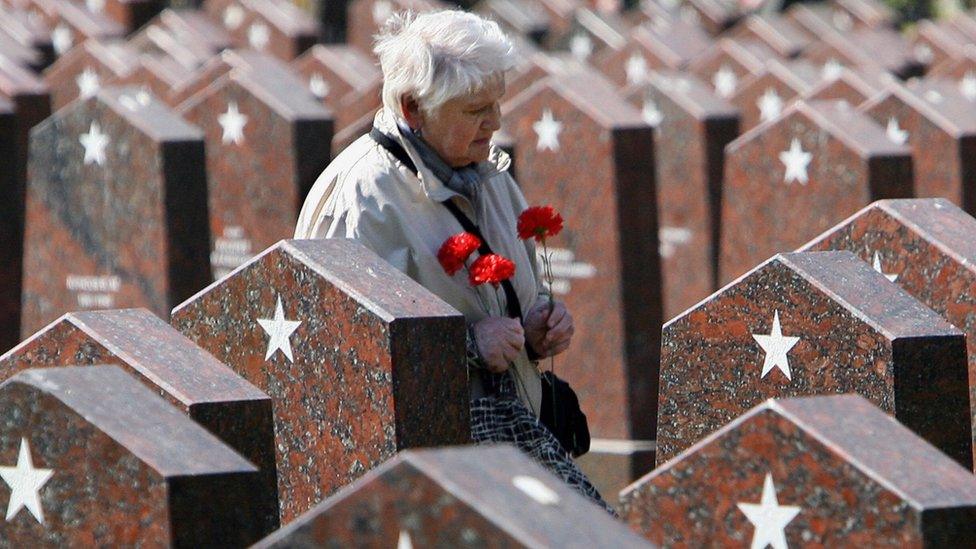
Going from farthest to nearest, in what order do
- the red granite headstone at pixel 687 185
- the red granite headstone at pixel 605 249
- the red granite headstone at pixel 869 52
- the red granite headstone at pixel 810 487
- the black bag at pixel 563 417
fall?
the red granite headstone at pixel 869 52 → the red granite headstone at pixel 687 185 → the red granite headstone at pixel 605 249 → the black bag at pixel 563 417 → the red granite headstone at pixel 810 487

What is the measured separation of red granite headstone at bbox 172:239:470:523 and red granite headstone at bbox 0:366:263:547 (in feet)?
2.53

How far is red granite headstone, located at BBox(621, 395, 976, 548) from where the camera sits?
13.1 ft

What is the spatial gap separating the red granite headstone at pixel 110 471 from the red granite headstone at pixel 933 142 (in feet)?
22.4

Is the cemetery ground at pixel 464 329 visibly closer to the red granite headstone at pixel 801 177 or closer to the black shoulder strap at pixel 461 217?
the red granite headstone at pixel 801 177

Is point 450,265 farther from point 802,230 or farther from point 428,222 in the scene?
point 802,230

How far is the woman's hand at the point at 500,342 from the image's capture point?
5.07m

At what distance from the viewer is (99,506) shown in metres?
4.21

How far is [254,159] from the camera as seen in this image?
10.2 metres

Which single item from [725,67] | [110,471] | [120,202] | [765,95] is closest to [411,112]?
[110,471]

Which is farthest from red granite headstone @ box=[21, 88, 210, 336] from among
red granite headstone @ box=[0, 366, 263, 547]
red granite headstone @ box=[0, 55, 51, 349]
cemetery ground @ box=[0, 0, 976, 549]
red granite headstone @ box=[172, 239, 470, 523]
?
red granite headstone @ box=[0, 366, 263, 547]

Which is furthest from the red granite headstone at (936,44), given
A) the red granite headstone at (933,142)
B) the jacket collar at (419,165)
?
the jacket collar at (419,165)

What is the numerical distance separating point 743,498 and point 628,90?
25.4ft

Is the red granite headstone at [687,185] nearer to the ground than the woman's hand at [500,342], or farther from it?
nearer to the ground

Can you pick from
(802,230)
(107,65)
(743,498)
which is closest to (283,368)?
(743,498)
